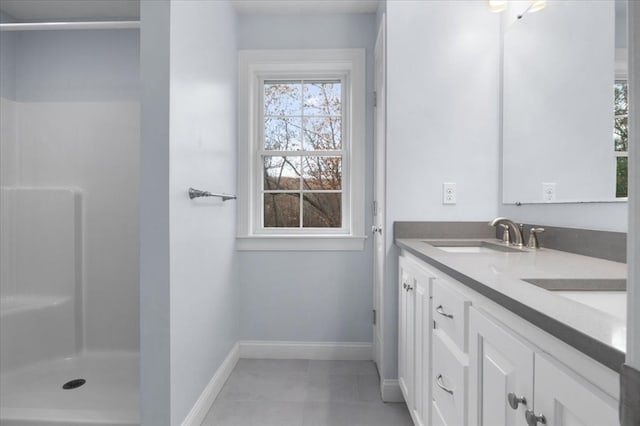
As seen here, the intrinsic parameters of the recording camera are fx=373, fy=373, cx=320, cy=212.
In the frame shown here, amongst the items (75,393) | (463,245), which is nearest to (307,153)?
(463,245)

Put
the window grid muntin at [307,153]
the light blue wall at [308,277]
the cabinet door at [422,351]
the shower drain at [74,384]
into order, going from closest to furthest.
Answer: the cabinet door at [422,351]
the shower drain at [74,384]
the light blue wall at [308,277]
the window grid muntin at [307,153]

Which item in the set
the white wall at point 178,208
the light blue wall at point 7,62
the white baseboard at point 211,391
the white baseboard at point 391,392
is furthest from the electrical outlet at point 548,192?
the light blue wall at point 7,62

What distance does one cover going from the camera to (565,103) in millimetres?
1569

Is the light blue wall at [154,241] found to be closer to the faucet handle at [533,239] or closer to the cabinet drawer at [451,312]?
the cabinet drawer at [451,312]

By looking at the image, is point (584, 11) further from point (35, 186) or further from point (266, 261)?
point (35, 186)

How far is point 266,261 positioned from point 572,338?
2.33m

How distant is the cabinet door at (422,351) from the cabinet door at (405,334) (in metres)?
0.08

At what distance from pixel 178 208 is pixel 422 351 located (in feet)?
4.03

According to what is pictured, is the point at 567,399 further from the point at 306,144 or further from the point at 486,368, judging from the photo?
the point at 306,144

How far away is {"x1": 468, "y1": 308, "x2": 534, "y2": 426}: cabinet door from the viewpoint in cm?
74

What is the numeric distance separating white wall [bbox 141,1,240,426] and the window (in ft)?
5.50

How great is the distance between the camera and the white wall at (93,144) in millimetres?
2637

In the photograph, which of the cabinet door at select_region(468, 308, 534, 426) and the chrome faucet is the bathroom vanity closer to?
the cabinet door at select_region(468, 308, 534, 426)

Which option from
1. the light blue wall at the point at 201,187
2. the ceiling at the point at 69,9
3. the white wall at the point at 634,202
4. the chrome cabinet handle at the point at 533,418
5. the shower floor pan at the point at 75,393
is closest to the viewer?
the white wall at the point at 634,202
